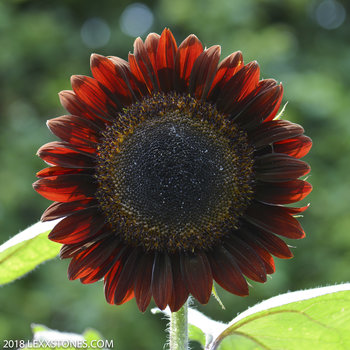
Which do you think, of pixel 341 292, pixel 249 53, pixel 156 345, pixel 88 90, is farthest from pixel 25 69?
pixel 341 292

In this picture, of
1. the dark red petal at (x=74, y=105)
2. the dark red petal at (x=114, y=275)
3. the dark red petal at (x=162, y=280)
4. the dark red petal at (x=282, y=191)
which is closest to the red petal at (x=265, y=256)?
the dark red petal at (x=282, y=191)

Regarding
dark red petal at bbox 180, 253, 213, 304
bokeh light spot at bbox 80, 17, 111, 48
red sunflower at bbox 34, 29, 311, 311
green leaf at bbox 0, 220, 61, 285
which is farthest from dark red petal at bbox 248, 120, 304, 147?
bokeh light spot at bbox 80, 17, 111, 48

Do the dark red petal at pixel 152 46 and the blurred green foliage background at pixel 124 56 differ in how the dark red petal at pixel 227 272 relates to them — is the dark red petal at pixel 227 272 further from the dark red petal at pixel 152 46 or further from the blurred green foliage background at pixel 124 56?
the blurred green foliage background at pixel 124 56

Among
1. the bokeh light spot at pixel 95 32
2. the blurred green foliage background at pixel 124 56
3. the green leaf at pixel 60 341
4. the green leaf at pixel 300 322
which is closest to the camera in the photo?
the green leaf at pixel 300 322

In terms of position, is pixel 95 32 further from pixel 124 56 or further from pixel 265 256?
pixel 265 256

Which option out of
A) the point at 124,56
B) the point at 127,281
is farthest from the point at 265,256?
the point at 124,56

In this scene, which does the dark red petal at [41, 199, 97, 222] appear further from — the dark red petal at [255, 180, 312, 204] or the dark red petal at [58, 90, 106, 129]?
the dark red petal at [255, 180, 312, 204]
